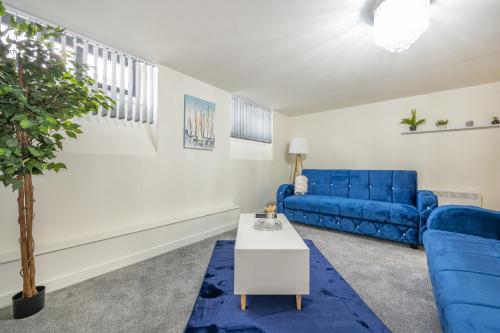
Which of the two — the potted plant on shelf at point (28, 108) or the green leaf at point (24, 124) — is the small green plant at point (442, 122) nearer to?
the potted plant on shelf at point (28, 108)

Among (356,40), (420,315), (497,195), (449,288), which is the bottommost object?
(420,315)

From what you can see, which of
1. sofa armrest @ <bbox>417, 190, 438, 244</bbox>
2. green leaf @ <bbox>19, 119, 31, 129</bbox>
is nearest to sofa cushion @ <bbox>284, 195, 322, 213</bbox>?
sofa armrest @ <bbox>417, 190, 438, 244</bbox>

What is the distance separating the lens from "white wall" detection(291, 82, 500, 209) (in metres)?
2.87

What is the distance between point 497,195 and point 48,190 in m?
5.12

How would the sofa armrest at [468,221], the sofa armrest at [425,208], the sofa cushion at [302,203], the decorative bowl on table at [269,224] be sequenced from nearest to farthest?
the sofa armrest at [468,221], the decorative bowl on table at [269,224], the sofa armrest at [425,208], the sofa cushion at [302,203]

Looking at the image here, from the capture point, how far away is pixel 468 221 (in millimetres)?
1703

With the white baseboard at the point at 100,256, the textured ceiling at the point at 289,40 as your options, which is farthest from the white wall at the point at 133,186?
the textured ceiling at the point at 289,40

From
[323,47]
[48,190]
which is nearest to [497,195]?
[323,47]

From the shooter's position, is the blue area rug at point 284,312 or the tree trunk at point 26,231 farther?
the tree trunk at point 26,231

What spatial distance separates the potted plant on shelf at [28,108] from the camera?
1119 millimetres

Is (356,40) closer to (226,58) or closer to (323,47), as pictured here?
(323,47)

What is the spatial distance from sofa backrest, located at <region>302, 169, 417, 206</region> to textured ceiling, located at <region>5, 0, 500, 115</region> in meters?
1.31

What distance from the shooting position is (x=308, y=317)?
1.33m

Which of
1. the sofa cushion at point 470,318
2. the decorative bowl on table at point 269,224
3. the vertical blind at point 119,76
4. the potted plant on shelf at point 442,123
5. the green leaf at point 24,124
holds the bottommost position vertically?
the sofa cushion at point 470,318
